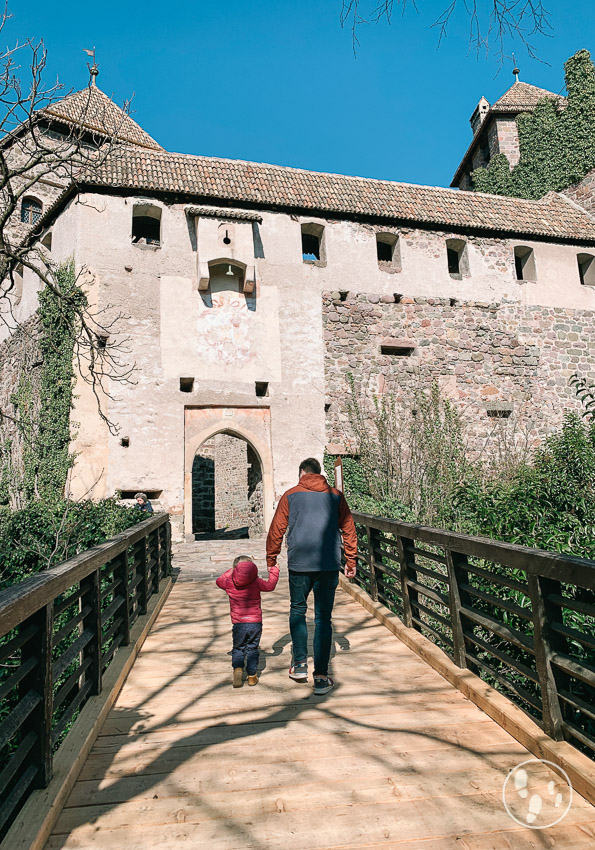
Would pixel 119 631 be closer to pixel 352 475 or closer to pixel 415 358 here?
pixel 352 475

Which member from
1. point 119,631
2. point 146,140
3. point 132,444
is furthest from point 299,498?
point 146,140

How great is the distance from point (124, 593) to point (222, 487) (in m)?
16.3

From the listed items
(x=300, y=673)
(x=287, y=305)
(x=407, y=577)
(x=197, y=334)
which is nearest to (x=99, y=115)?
(x=287, y=305)

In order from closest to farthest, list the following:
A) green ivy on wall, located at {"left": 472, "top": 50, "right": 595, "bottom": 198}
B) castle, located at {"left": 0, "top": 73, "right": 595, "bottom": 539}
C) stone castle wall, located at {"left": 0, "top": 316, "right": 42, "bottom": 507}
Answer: castle, located at {"left": 0, "top": 73, "right": 595, "bottom": 539} < stone castle wall, located at {"left": 0, "top": 316, "right": 42, "bottom": 507} < green ivy on wall, located at {"left": 472, "top": 50, "right": 595, "bottom": 198}

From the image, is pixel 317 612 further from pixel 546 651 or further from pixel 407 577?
pixel 546 651

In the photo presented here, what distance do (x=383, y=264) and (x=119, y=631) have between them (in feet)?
40.7

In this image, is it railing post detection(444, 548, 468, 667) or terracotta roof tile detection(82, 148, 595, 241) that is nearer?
railing post detection(444, 548, 468, 667)

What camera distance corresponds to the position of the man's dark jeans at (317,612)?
4.03 metres

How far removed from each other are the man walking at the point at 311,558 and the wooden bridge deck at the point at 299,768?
254 mm

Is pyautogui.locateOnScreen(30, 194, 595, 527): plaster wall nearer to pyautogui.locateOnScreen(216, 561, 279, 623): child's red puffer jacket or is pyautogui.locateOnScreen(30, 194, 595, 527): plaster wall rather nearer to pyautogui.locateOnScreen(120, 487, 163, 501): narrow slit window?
pyautogui.locateOnScreen(120, 487, 163, 501): narrow slit window

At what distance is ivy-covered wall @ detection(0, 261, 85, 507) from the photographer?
39.7 ft

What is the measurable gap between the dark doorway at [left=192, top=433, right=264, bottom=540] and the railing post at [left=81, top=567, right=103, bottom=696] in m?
15.7

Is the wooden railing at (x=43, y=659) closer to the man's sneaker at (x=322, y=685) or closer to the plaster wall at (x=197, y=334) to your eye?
the man's sneaker at (x=322, y=685)

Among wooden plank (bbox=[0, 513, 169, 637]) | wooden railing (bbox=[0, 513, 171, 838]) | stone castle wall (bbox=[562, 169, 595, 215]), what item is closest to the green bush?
wooden railing (bbox=[0, 513, 171, 838])
